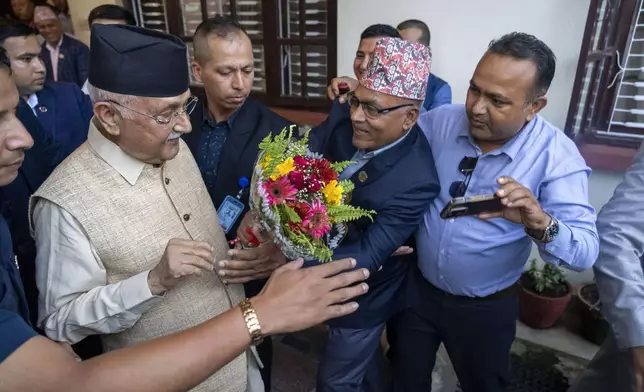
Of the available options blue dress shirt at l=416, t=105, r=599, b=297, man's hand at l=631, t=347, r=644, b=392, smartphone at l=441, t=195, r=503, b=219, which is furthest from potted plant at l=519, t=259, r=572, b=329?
smartphone at l=441, t=195, r=503, b=219

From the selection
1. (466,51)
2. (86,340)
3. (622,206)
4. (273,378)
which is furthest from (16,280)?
(466,51)

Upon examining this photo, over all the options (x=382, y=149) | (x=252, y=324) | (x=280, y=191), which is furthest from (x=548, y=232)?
(x=252, y=324)

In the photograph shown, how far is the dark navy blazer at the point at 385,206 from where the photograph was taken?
1.68 meters

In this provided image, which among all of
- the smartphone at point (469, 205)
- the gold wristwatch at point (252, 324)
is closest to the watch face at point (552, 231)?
the smartphone at point (469, 205)

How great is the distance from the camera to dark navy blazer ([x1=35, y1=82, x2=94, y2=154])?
275 centimetres

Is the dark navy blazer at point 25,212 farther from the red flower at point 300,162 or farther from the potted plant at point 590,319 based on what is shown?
the potted plant at point 590,319

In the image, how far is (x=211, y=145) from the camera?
7.79ft

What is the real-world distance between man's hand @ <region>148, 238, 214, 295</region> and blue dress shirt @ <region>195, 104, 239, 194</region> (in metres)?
1.04

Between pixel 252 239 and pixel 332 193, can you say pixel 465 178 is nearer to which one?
pixel 332 193

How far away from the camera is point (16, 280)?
131 centimetres

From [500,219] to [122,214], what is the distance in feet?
4.83

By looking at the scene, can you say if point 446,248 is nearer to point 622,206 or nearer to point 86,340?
point 622,206

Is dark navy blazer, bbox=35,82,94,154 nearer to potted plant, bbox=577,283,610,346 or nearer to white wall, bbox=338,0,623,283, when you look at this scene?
white wall, bbox=338,0,623,283

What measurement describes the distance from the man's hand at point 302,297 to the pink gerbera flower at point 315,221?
4.8 inches
